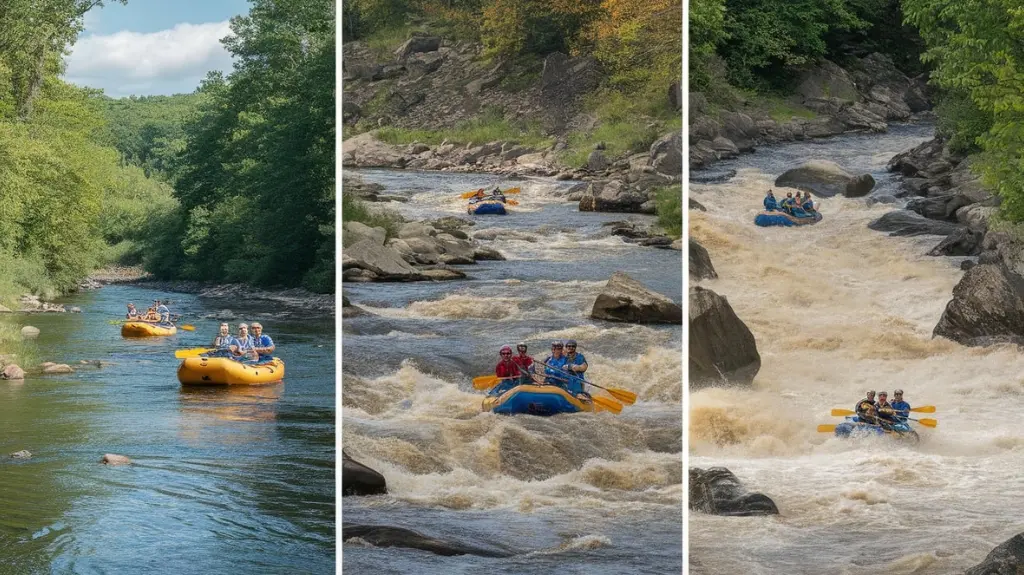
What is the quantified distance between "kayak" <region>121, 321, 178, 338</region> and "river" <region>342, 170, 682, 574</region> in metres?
1.75

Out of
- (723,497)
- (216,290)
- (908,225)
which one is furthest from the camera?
(216,290)

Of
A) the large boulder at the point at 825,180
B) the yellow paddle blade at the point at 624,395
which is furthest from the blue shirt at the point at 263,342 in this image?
the large boulder at the point at 825,180

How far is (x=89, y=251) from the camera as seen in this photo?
29.5 feet

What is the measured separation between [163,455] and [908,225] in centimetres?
490

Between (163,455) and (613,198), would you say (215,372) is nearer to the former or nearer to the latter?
(163,455)

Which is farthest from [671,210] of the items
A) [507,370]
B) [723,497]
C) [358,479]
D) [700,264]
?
[358,479]

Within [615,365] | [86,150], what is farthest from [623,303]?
[86,150]

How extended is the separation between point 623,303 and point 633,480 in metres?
1.05

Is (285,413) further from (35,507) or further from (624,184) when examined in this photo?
(624,184)

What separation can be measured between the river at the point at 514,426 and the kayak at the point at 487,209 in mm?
307

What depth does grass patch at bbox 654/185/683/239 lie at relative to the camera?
7707mm

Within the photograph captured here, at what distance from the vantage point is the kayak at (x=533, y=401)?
24.7 ft

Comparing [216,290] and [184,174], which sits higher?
[184,174]

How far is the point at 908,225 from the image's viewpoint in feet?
25.8
